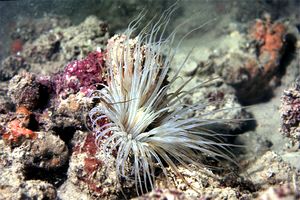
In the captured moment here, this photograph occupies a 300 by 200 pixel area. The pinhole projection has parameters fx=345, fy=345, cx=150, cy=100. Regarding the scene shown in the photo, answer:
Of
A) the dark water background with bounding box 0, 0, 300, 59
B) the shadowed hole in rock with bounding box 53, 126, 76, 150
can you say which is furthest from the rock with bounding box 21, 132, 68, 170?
the dark water background with bounding box 0, 0, 300, 59

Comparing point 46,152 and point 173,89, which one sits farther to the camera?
point 173,89

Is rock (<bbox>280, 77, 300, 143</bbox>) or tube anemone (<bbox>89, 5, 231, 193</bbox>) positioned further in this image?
rock (<bbox>280, 77, 300, 143</bbox>)

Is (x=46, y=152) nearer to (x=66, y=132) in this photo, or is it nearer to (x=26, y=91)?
(x=66, y=132)

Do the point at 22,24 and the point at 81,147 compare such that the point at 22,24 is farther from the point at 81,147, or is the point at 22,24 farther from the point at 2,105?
the point at 81,147

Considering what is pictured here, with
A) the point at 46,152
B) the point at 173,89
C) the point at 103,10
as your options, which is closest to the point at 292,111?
the point at 173,89

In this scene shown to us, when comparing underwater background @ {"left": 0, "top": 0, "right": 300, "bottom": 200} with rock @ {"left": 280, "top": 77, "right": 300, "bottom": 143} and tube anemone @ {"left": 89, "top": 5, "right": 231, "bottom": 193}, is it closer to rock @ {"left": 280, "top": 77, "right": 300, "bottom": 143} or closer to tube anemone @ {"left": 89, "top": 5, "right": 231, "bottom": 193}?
rock @ {"left": 280, "top": 77, "right": 300, "bottom": 143}

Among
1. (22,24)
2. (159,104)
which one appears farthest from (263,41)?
(22,24)
